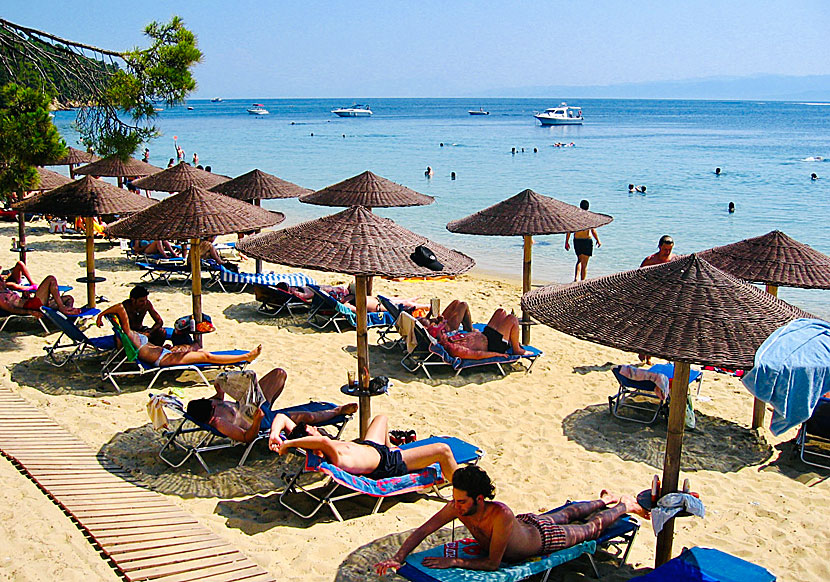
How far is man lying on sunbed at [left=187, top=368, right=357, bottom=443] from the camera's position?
235 inches

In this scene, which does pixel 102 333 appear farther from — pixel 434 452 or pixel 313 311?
pixel 434 452

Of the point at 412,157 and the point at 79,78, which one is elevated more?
the point at 79,78

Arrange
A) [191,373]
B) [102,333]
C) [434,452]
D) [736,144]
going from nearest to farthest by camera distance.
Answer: [434,452], [191,373], [102,333], [736,144]

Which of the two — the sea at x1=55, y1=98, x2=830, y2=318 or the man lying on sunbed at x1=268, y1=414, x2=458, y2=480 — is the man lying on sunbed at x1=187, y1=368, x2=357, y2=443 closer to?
the man lying on sunbed at x1=268, y1=414, x2=458, y2=480

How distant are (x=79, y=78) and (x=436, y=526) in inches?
286

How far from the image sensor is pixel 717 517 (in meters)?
5.54

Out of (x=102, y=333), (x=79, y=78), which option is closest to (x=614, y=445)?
(x=102, y=333)

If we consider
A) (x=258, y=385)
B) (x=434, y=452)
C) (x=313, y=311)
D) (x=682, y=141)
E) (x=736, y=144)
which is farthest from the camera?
(x=682, y=141)

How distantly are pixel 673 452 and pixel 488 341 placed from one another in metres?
4.29

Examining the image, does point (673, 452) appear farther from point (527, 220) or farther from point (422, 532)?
point (527, 220)

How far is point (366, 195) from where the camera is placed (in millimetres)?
11555

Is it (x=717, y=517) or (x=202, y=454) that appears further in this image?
(x=202, y=454)

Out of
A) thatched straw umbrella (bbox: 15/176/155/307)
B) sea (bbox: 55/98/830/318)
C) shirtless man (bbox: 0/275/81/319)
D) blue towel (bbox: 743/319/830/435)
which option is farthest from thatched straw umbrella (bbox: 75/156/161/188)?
blue towel (bbox: 743/319/830/435)

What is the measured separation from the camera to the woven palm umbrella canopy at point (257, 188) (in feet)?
40.9
